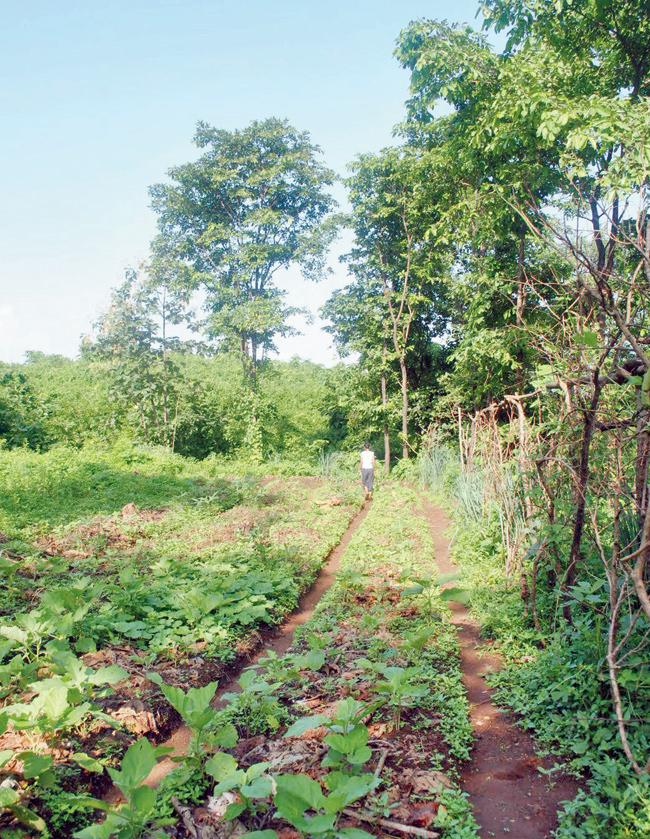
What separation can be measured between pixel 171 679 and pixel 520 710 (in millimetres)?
2358

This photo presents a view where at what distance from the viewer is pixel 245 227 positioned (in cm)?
2164

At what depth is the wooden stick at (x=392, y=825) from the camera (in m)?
2.51

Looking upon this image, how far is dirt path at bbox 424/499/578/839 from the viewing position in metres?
2.74

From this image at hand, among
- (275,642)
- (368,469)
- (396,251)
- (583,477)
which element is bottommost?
(275,642)

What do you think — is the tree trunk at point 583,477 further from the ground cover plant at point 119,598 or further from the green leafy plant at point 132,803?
the green leafy plant at point 132,803

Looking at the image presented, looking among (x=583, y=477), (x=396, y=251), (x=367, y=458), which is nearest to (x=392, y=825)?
(x=583, y=477)

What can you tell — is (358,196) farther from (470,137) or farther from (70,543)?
(70,543)

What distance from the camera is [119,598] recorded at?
5.15 meters

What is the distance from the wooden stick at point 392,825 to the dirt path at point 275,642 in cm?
89

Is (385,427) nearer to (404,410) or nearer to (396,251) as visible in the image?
(404,410)

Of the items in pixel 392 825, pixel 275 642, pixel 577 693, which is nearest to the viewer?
pixel 392 825

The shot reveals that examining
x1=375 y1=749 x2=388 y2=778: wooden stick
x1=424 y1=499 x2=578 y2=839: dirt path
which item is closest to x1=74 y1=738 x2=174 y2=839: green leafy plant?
x1=375 y1=749 x2=388 y2=778: wooden stick

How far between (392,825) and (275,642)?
2849 millimetres

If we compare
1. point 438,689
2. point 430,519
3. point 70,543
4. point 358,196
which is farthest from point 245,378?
point 438,689
